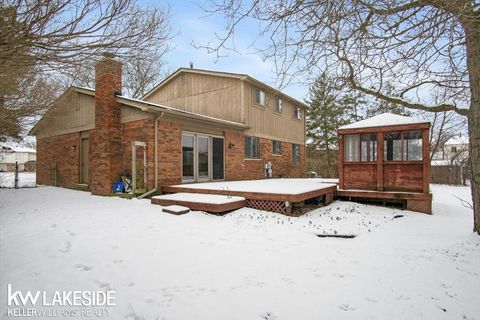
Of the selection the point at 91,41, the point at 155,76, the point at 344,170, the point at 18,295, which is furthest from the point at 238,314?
the point at 155,76

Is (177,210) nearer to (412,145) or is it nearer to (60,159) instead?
(412,145)

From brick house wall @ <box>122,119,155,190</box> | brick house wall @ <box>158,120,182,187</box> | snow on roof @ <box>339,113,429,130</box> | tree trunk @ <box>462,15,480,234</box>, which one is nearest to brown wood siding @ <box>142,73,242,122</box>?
brick house wall @ <box>158,120,182,187</box>

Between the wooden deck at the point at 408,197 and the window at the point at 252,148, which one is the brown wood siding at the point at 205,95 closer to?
the window at the point at 252,148

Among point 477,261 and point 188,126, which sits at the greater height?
point 188,126


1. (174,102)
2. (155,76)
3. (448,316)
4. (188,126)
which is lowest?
(448,316)

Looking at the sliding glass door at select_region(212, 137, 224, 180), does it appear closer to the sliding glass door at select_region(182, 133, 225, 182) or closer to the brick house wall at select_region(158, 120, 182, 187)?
the sliding glass door at select_region(182, 133, 225, 182)

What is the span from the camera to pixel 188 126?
33.8ft

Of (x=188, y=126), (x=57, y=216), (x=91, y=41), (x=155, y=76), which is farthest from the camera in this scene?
(x=155, y=76)

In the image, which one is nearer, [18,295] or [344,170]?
[18,295]

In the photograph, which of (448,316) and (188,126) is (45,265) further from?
(188,126)

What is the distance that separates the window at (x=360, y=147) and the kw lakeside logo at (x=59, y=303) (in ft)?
26.4

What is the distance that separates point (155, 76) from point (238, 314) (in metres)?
21.1

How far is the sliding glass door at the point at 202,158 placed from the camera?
10406mm

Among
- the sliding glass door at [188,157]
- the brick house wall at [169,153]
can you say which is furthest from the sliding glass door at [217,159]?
the brick house wall at [169,153]
